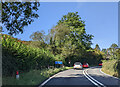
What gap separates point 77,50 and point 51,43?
26.0 feet

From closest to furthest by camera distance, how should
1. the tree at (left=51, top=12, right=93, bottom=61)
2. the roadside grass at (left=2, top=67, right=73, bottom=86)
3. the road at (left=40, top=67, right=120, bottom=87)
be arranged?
the roadside grass at (left=2, top=67, right=73, bottom=86) < the road at (left=40, top=67, right=120, bottom=87) < the tree at (left=51, top=12, right=93, bottom=61)

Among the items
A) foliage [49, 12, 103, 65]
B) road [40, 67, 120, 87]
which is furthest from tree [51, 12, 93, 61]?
road [40, 67, 120, 87]

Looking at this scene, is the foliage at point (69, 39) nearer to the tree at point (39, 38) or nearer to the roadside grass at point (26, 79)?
the tree at point (39, 38)

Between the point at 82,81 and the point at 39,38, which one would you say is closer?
the point at 82,81

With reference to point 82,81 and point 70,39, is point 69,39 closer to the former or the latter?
point 70,39

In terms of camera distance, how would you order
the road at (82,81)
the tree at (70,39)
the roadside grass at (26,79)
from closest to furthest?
the roadside grass at (26,79) → the road at (82,81) → the tree at (70,39)

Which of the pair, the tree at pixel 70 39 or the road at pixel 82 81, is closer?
the road at pixel 82 81

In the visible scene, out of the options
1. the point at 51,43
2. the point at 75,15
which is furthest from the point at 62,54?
the point at 75,15

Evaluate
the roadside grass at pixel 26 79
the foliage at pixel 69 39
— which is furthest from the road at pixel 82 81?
the foliage at pixel 69 39

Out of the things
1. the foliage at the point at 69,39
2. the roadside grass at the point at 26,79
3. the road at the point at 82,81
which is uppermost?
the foliage at the point at 69,39

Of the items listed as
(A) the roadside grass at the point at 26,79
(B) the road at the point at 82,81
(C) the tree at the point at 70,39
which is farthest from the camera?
(C) the tree at the point at 70,39

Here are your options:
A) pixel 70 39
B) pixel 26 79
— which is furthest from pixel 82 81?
pixel 70 39

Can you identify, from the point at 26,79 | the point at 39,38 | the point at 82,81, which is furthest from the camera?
the point at 39,38

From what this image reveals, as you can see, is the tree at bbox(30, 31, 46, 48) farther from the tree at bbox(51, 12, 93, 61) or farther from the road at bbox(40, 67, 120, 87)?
the road at bbox(40, 67, 120, 87)
